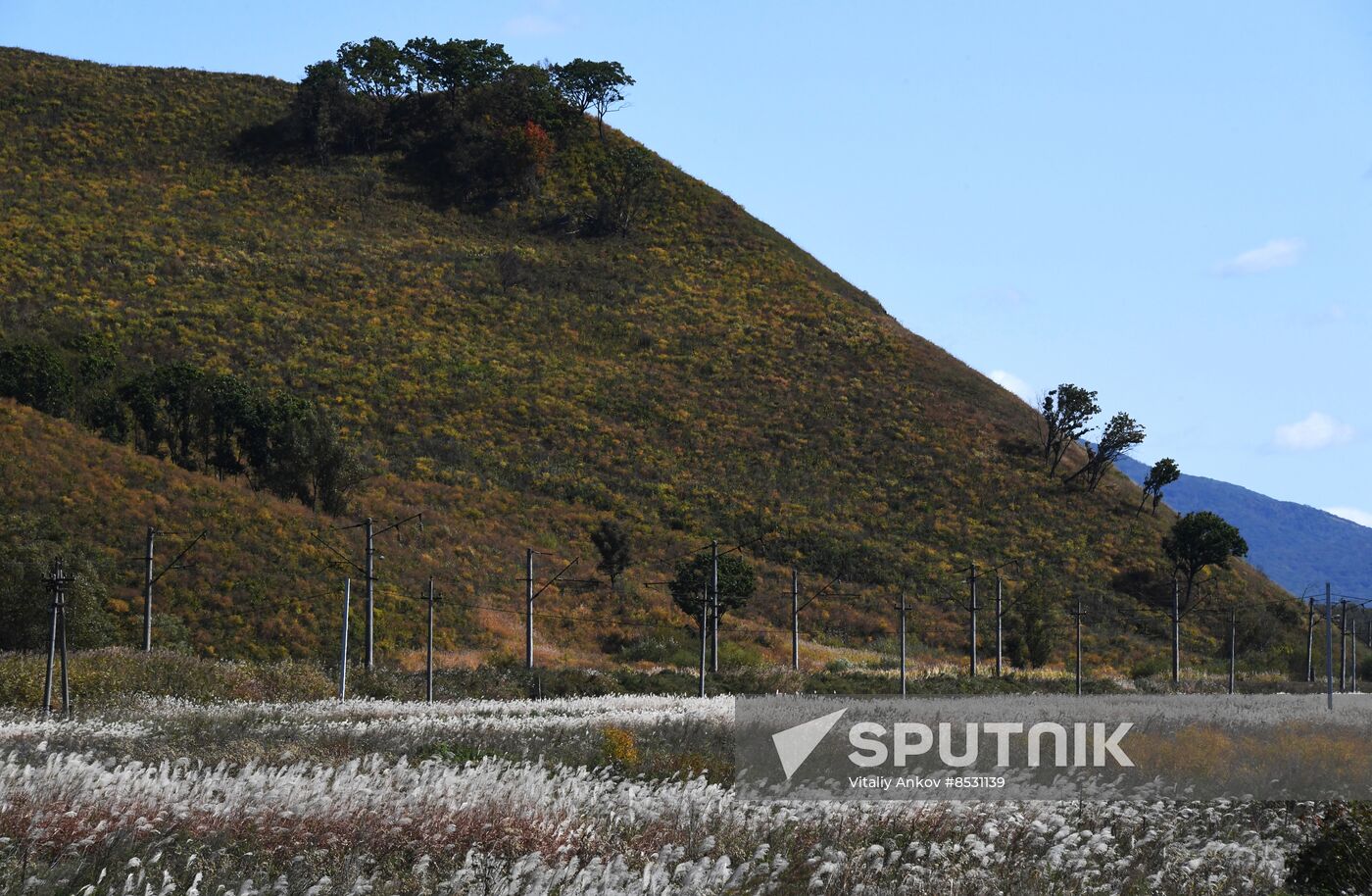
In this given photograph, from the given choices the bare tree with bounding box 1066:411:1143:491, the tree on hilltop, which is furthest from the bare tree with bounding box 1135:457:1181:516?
the tree on hilltop

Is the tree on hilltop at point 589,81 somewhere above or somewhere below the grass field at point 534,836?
above

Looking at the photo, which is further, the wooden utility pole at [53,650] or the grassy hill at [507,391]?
the grassy hill at [507,391]

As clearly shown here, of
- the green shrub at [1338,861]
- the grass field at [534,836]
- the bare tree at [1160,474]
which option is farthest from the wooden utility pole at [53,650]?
the bare tree at [1160,474]

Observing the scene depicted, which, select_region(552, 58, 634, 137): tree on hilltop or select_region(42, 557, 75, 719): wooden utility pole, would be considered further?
select_region(552, 58, 634, 137): tree on hilltop

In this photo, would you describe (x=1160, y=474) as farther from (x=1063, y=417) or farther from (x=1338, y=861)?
(x=1338, y=861)

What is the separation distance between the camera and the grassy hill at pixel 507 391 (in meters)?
63.0

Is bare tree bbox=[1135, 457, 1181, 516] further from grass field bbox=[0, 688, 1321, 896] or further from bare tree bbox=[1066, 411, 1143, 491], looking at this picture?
grass field bbox=[0, 688, 1321, 896]

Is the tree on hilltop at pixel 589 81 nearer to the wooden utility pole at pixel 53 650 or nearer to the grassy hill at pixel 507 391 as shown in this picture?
the grassy hill at pixel 507 391

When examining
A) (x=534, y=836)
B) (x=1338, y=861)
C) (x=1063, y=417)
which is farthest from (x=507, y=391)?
(x=534, y=836)

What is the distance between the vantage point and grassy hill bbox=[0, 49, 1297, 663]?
207 feet

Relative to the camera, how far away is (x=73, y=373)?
2965 inches

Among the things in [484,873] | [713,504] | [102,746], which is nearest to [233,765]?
[102,746]

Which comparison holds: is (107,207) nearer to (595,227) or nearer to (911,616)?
(595,227)

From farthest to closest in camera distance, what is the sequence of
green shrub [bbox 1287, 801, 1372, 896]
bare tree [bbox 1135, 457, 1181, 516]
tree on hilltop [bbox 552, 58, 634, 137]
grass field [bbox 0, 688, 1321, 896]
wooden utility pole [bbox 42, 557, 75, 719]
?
1. tree on hilltop [bbox 552, 58, 634, 137]
2. bare tree [bbox 1135, 457, 1181, 516]
3. wooden utility pole [bbox 42, 557, 75, 719]
4. green shrub [bbox 1287, 801, 1372, 896]
5. grass field [bbox 0, 688, 1321, 896]
